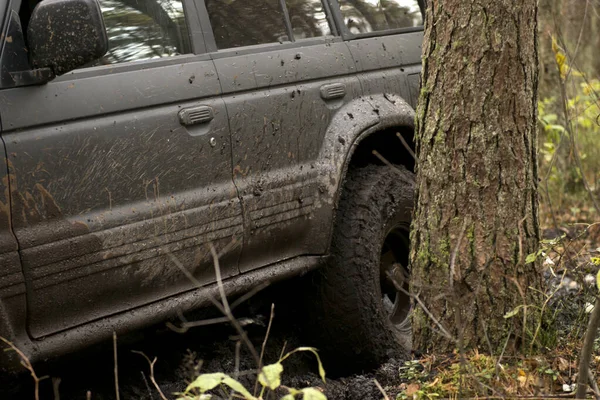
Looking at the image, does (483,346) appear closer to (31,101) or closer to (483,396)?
(483,396)

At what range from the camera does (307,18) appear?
424 centimetres

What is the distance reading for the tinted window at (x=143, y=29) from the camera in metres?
3.40

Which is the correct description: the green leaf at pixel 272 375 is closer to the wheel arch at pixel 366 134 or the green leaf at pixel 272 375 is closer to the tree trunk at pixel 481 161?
the tree trunk at pixel 481 161

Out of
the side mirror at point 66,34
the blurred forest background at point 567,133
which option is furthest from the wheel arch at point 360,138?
the blurred forest background at point 567,133

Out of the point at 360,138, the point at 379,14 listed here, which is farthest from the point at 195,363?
the point at 379,14

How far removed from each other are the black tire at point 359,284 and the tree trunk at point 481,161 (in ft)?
2.80

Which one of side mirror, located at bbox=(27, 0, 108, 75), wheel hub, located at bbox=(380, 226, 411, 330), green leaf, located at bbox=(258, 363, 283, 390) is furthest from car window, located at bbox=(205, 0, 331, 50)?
green leaf, located at bbox=(258, 363, 283, 390)

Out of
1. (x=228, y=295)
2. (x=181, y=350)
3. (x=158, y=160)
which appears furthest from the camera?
(x=181, y=350)

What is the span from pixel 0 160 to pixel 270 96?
127 centimetres

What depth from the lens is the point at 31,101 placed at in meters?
3.04

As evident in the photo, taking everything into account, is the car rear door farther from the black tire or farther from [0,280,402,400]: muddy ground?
the black tire

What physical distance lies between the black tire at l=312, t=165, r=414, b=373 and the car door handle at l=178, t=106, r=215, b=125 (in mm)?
930

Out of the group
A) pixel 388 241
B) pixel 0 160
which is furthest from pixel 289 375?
pixel 0 160

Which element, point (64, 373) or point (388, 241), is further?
point (388, 241)
